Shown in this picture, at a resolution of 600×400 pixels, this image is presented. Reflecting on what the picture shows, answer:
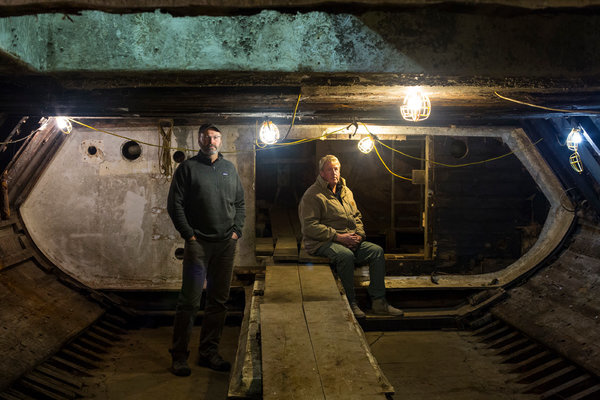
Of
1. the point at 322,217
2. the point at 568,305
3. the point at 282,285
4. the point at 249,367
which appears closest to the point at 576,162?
the point at 568,305

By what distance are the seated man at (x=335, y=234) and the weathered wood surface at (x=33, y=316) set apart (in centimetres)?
328

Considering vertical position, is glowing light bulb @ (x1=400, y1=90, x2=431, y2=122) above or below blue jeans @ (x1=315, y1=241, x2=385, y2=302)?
above

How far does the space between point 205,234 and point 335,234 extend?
2173 millimetres

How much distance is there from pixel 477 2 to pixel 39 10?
5.78 feet

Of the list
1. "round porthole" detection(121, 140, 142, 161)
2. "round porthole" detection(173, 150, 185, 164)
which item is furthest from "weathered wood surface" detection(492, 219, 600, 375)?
"round porthole" detection(121, 140, 142, 161)

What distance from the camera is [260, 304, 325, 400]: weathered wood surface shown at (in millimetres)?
3082

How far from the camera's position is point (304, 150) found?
14.4 metres

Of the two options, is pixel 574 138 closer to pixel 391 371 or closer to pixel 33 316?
pixel 391 371

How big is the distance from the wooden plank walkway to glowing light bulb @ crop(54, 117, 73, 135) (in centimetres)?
371

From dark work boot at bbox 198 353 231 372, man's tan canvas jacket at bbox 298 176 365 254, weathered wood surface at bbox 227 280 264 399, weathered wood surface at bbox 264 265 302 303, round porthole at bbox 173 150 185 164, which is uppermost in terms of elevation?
round porthole at bbox 173 150 185 164

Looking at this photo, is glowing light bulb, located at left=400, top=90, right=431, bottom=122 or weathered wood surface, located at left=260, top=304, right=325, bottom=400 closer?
weathered wood surface, located at left=260, top=304, right=325, bottom=400

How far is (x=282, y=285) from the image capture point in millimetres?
5492

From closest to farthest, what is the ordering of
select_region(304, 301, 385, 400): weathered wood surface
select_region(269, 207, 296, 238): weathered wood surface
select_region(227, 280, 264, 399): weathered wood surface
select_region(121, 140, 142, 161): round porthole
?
1. select_region(304, 301, 385, 400): weathered wood surface
2. select_region(227, 280, 264, 399): weathered wood surface
3. select_region(121, 140, 142, 161): round porthole
4. select_region(269, 207, 296, 238): weathered wood surface

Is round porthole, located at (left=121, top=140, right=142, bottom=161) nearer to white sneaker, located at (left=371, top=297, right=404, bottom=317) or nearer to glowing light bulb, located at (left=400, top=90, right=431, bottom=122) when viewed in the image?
white sneaker, located at (left=371, top=297, right=404, bottom=317)
